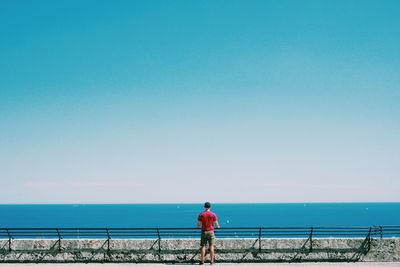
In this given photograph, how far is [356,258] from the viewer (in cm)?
1011

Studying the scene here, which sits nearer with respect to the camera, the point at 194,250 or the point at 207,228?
the point at 207,228

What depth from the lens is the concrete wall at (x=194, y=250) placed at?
10133 mm

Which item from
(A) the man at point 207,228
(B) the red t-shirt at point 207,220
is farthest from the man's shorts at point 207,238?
(B) the red t-shirt at point 207,220

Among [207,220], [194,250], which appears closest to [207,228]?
[207,220]

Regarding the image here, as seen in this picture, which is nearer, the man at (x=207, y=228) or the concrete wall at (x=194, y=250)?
the man at (x=207, y=228)

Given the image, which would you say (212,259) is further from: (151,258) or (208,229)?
(151,258)

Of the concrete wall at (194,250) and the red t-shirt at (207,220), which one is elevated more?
the red t-shirt at (207,220)

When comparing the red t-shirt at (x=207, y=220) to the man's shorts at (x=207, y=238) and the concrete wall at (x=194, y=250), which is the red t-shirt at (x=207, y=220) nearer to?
the man's shorts at (x=207, y=238)

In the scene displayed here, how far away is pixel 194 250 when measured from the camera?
1028cm

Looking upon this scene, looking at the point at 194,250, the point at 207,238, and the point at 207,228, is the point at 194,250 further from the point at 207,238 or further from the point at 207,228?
the point at 207,228

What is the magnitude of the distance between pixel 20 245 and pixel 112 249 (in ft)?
9.17

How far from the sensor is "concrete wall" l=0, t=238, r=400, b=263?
33.2ft

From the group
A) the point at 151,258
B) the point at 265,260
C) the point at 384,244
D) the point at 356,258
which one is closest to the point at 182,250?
the point at 151,258

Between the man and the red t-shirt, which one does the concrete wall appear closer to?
the man
